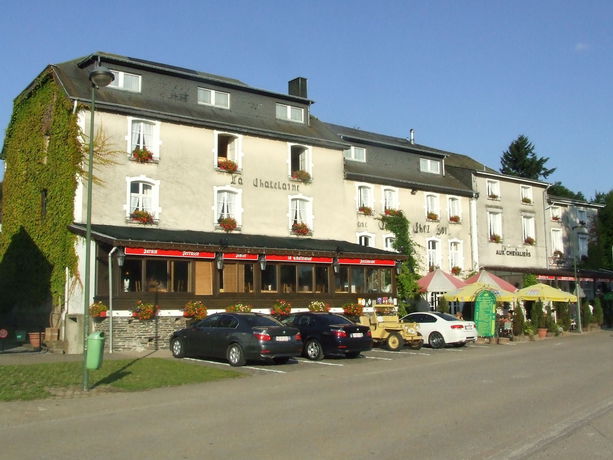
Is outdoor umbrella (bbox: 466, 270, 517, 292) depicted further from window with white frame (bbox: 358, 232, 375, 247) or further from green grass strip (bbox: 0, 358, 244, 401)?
green grass strip (bbox: 0, 358, 244, 401)

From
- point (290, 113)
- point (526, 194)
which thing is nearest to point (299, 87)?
point (290, 113)

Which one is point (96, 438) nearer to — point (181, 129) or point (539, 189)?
point (181, 129)

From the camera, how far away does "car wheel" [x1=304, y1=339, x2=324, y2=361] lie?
20781 mm

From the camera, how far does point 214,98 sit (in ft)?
→ 102

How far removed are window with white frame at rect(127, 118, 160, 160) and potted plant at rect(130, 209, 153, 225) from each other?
2327mm

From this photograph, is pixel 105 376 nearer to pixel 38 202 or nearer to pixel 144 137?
pixel 144 137

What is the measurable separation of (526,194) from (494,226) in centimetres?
458

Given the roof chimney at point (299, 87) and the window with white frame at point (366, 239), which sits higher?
the roof chimney at point (299, 87)

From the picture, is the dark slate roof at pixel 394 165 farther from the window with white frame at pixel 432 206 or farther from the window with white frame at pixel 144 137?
the window with white frame at pixel 144 137

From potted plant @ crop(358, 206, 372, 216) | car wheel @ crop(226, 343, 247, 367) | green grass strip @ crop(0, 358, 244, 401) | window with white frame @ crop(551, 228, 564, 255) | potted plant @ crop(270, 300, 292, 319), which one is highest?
potted plant @ crop(358, 206, 372, 216)

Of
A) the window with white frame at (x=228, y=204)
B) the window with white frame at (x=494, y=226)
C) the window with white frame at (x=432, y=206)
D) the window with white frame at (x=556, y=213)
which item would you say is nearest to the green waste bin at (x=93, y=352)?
the window with white frame at (x=228, y=204)

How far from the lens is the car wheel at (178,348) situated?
67.5 feet

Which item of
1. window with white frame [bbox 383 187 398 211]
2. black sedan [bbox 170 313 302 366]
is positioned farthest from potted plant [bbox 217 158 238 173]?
black sedan [bbox 170 313 302 366]

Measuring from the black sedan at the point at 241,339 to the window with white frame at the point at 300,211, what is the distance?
12.7 m
